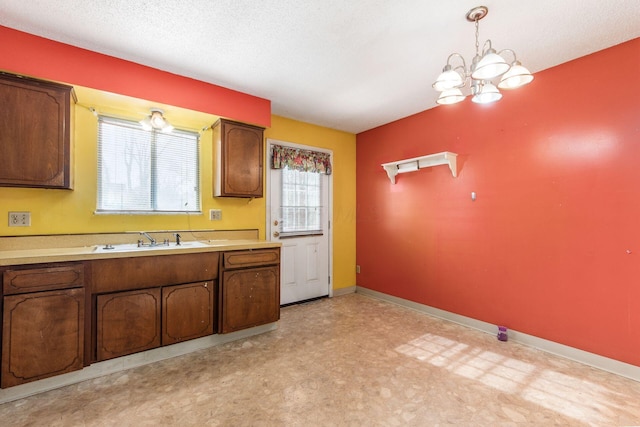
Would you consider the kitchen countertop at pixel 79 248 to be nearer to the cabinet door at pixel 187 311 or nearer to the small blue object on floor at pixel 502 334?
the cabinet door at pixel 187 311

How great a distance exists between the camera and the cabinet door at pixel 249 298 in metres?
2.67

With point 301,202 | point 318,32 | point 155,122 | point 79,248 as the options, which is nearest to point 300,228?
point 301,202

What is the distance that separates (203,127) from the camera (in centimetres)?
311

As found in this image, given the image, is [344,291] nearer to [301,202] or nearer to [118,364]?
[301,202]

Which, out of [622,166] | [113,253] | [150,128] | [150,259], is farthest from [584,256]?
[150,128]

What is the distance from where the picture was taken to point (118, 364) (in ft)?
7.33

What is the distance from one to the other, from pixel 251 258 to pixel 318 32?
2.02 meters

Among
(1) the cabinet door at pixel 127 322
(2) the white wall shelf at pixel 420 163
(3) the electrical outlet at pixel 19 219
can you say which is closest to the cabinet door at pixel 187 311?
(1) the cabinet door at pixel 127 322

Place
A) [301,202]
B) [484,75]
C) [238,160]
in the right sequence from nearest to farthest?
[484,75] → [238,160] → [301,202]

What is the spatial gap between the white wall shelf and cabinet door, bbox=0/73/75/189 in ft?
10.9

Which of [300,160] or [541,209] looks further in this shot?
[300,160]

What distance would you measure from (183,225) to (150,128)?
100 cm

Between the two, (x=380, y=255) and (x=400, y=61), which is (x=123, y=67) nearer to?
(x=400, y=61)

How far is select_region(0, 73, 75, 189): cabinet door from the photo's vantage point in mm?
2006
